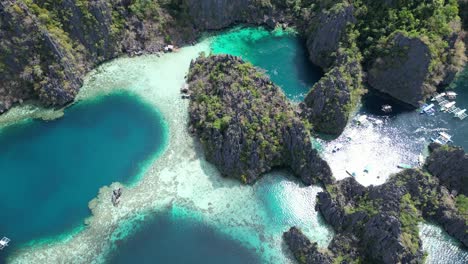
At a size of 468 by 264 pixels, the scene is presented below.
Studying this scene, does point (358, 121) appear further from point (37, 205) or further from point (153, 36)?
point (37, 205)

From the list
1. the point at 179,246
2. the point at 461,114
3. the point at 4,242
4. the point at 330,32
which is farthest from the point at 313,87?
the point at 4,242

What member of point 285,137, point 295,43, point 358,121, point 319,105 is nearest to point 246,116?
point 285,137

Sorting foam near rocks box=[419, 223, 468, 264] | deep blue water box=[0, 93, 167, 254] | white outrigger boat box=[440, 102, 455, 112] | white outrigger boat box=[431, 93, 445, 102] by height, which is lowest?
foam near rocks box=[419, 223, 468, 264]

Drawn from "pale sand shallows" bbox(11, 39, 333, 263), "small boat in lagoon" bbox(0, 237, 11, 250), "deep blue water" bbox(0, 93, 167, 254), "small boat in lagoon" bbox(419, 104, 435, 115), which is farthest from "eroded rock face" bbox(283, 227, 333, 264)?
"small boat in lagoon" bbox(0, 237, 11, 250)

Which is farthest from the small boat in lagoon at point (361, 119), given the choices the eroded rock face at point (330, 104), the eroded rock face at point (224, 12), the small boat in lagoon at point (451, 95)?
the eroded rock face at point (224, 12)

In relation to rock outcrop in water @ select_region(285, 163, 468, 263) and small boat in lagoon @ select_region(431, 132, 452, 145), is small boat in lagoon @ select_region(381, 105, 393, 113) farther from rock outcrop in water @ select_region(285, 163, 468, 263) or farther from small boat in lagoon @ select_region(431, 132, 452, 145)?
rock outcrop in water @ select_region(285, 163, 468, 263)
